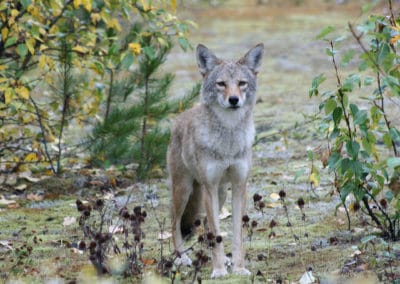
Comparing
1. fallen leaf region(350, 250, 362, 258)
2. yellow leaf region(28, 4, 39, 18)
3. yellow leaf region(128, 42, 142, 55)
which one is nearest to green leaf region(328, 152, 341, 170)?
fallen leaf region(350, 250, 362, 258)

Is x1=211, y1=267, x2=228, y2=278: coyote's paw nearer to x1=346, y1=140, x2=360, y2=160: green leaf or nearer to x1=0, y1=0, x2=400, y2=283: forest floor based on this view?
x1=0, y1=0, x2=400, y2=283: forest floor

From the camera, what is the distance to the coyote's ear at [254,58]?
661 centimetres

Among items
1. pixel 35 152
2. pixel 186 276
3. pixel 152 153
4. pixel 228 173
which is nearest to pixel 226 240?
pixel 228 173

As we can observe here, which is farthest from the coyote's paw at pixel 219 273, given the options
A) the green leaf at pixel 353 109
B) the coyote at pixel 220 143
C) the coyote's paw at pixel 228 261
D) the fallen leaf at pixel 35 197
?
the fallen leaf at pixel 35 197

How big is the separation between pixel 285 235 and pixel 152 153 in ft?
8.55

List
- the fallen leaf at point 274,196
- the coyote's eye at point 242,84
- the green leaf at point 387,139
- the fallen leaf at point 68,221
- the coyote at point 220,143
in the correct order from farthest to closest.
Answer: the fallen leaf at point 274,196, the fallen leaf at point 68,221, the coyote's eye at point 242,84, the coyote at point 220,143, the green leaf at point 387,139

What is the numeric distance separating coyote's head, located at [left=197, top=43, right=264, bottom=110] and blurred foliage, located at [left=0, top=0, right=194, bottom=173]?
1.40 meters

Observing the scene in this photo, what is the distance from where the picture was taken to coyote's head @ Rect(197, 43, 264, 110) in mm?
6324

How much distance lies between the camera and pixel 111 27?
8.95 metres

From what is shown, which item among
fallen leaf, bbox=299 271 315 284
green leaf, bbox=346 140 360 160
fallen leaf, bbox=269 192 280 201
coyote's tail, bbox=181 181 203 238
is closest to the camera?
fallen leaf, bbox=299 271 315 284

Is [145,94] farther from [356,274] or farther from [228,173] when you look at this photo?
[356,274]

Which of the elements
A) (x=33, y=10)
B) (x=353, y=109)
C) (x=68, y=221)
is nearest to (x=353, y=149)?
(x=353, y=109)

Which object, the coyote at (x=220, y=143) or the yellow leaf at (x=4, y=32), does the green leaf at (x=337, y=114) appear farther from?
the yellow leaf at (x=4, y=32)

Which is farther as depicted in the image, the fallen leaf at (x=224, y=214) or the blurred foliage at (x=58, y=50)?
the blurred foliage at (x=58, y=50)
